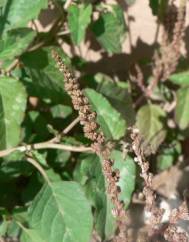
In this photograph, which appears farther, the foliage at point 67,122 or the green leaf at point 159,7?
the green leaf at point 159,7

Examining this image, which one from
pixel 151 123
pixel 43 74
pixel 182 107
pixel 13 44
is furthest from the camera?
pixel 151 123

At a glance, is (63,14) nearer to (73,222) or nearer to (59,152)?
(59,152)

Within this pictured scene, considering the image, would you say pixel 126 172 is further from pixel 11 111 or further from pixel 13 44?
pixel 13 44

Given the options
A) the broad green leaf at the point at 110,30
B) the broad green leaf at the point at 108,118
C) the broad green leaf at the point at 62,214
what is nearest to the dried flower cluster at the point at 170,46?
the broad green leaf at the point at 110,30

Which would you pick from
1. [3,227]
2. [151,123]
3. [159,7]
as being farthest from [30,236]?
[159,7]

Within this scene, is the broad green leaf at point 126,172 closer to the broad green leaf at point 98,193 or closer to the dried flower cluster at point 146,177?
the broad green leaf at point 98,193

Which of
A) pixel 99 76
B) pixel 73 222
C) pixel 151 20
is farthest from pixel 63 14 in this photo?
pixel 73 222
